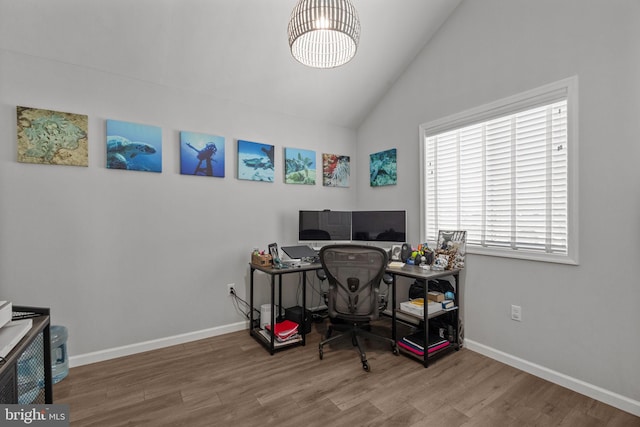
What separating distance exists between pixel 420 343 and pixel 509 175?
159cm

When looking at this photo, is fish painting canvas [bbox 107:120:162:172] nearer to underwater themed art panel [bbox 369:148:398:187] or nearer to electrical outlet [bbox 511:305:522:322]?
underwater themed art panel [bbox 369:148:398:187]

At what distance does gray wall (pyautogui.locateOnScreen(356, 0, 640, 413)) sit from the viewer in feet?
6.23

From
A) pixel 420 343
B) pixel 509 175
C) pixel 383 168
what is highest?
pixel 383 168

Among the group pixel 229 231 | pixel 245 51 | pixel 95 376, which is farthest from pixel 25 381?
pixel 245 51

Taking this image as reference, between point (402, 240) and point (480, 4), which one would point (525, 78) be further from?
point (402, 240)

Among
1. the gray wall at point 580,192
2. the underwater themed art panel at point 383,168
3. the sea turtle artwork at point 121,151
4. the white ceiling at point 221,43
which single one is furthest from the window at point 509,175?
the sea turtle artwork at point 121,151

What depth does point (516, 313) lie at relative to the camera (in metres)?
2.44

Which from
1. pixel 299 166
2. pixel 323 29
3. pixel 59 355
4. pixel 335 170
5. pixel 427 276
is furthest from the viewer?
pixel 335 170

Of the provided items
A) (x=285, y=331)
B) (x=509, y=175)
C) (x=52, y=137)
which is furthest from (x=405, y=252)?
(x=52, y=137)

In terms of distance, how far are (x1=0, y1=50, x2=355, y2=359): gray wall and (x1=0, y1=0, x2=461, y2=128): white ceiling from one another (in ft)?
0.48

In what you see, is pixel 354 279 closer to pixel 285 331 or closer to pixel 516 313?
pixel 285 331

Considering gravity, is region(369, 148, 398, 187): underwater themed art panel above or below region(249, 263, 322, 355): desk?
above

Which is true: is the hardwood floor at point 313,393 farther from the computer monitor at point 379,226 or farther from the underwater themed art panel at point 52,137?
the underwater themed art panel at point 52,137

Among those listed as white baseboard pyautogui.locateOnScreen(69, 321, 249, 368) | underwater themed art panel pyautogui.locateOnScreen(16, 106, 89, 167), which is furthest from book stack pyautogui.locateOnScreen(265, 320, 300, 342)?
underwater themed art panel pyautogui.locateOnScreen(16, 106, 89, 167)
